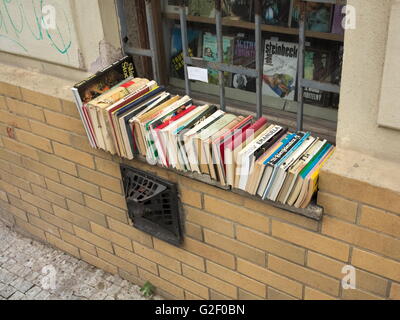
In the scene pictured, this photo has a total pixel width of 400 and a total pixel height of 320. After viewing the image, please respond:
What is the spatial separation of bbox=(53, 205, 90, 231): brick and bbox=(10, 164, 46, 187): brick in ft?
0.69

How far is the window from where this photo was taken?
220 cm

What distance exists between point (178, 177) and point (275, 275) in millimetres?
719

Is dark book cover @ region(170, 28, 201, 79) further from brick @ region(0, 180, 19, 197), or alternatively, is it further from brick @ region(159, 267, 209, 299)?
brick @ region(0, 180, 19, 197)

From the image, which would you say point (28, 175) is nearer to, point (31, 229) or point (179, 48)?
point (31, 229)

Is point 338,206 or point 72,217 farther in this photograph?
point 72,217

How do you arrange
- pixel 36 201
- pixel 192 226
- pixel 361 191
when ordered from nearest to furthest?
pixel 361 191 → pixel 192 226 → pixel 36 201

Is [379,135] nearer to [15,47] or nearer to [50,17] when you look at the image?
[50,17]

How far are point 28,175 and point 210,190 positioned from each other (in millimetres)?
1642

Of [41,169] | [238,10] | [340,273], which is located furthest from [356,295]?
[41,169]

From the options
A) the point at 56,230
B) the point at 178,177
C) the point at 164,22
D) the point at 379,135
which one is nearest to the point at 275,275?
the point at 178,177

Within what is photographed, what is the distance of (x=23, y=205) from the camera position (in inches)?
144

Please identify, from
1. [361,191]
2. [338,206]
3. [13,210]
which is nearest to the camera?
[361,191]

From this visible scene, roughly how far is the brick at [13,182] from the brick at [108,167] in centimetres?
90

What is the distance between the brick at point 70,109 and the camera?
2.69 meters
